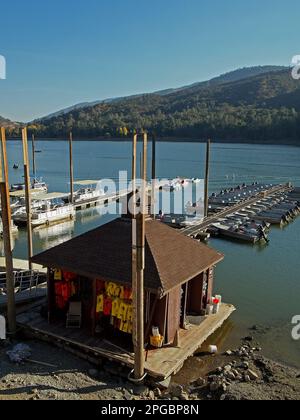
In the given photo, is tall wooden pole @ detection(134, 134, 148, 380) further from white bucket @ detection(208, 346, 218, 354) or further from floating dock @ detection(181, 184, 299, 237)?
floating dock @ detection(181, 184, 299, 237)

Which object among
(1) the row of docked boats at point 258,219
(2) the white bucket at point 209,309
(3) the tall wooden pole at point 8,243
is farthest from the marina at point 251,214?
(3) the tall wooden pole at point 8,243

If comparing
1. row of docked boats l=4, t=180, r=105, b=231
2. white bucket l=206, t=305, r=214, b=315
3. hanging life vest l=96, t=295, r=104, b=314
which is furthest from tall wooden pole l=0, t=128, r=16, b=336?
row of docked boats l=4, t=180, r=105, b=231

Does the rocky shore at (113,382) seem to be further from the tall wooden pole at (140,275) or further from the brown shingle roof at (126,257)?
the brown shingle roof at (126,257)

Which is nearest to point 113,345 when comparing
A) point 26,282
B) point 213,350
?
point 213,350

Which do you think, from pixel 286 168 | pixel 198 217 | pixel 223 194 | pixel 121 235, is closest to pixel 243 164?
pixel 286 168

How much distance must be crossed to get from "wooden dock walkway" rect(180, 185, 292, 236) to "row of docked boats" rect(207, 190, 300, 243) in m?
0.53

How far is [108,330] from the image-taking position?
14.1 metres

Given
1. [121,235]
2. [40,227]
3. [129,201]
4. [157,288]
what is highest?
[129,201]

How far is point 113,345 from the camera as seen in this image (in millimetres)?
13461

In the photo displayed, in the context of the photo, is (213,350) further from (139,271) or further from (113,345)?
(139,271)

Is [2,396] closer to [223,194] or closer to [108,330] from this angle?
[108,330]

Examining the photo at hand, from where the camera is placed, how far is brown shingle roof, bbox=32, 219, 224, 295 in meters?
13.1

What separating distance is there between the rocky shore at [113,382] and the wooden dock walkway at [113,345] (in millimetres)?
335

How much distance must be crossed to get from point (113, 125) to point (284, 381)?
11784cm
